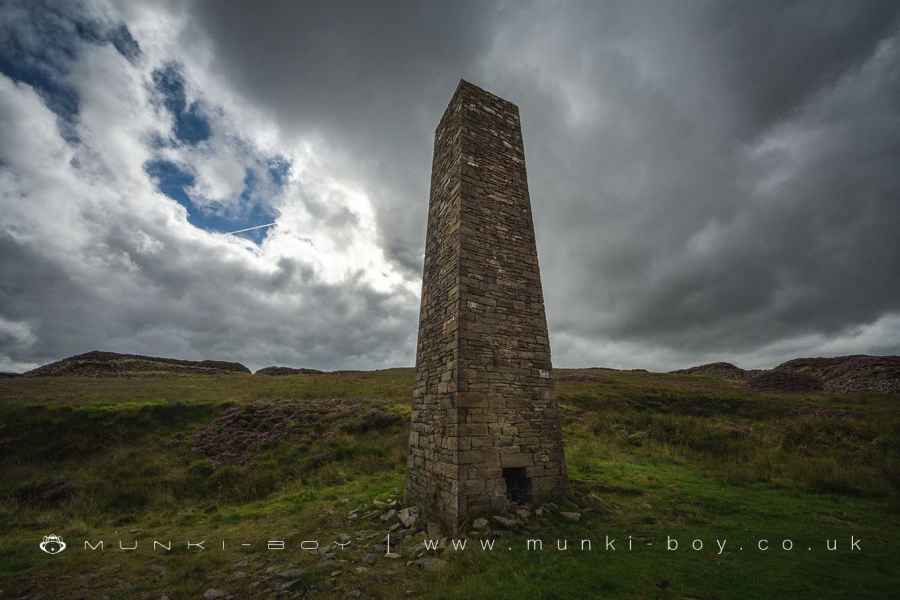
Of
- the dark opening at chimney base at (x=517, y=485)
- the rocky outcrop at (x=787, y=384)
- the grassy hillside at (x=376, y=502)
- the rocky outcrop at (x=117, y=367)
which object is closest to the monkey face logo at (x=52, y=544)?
the grassy hillside at (x=376, y=502)

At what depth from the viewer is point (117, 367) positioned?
4653cm

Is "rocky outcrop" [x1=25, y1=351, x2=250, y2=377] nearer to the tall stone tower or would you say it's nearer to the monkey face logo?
the monkey face logo

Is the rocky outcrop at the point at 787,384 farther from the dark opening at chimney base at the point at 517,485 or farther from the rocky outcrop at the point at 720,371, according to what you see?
the dark opening at chimney base at the point at 517,485

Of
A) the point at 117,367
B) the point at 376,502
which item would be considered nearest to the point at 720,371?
the point at 376,502

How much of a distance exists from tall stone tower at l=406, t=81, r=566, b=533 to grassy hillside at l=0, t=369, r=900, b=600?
1.17 meters

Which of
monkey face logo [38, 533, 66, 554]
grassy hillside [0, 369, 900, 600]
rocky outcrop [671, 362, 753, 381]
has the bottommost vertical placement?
monkey face logo [38, 533, 66, 554]

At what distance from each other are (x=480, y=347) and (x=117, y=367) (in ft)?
188

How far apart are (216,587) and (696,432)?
20.1m

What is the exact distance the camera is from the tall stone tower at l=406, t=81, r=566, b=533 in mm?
8602

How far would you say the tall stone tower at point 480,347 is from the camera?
28.2 feet

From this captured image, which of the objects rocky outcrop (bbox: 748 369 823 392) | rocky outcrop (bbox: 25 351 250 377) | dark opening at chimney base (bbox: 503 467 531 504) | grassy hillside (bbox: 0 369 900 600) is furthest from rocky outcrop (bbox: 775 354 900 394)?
rocky outcrop (bbox: 25 351 250 377)

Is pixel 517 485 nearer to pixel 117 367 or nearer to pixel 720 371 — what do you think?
pixel 117 367

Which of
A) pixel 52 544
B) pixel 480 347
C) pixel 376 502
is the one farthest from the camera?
pixel 376 502

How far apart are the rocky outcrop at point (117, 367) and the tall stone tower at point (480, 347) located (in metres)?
48.5
